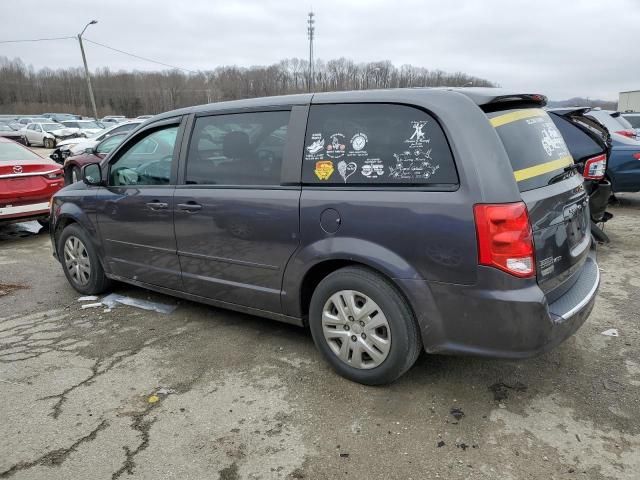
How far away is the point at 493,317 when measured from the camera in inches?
98.6

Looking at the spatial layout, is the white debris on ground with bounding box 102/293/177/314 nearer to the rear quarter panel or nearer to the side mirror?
the side mirror

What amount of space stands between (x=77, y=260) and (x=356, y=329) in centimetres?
322

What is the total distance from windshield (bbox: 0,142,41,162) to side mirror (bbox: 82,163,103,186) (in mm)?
3757

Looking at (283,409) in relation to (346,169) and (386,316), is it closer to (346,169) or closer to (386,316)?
(386,316)

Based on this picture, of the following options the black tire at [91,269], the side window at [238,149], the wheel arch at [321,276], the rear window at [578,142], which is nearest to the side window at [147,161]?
the side window at [238,149]

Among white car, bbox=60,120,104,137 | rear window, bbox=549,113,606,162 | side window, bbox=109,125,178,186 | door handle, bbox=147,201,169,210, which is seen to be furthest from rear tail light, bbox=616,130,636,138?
white car, bbox=60,120,104,137

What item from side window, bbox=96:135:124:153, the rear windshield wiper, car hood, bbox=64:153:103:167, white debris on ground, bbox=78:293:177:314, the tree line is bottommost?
white debris on ground, bbox=78:293:177:314

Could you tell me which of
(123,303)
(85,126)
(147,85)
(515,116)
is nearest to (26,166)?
(123,303)

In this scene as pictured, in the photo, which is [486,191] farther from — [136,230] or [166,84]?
[166,84]

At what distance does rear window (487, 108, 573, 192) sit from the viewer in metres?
2.62

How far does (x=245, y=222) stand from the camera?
3.32m

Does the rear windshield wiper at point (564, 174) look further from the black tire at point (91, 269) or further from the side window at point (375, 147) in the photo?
the black tire at point (91, 269)

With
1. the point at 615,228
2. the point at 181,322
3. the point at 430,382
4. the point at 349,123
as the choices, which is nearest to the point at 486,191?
the point at 349,123

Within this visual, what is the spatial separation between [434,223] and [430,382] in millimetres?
1108
